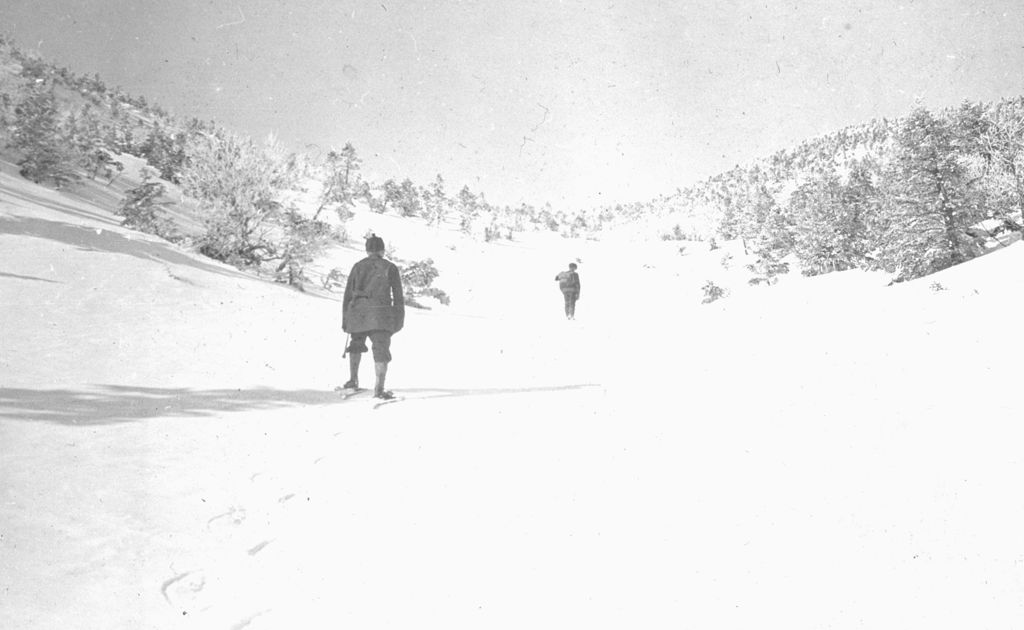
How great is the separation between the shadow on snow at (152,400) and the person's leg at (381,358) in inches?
16.5

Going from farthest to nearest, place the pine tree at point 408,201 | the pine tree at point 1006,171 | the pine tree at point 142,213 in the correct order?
the pine tree at point 408,201
the pine tree at point 1006,171
the pine tree at point 142,213

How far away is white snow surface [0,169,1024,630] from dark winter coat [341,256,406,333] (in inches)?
44.0

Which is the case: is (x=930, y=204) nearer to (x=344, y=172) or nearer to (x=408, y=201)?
(x=408, y=201)

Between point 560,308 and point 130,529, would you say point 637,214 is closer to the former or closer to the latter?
point 560,308

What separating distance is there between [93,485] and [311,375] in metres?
5.45

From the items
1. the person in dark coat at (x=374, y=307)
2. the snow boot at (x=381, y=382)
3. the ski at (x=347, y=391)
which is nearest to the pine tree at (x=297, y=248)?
the ski at (x=347, y=391)

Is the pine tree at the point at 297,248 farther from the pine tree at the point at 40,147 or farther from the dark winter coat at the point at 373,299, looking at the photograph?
the dark winter coat at the point at 373,299

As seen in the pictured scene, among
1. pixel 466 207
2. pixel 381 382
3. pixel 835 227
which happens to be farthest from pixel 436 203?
pixel 381 382

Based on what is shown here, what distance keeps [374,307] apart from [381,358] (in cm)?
74

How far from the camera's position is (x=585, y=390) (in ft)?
27.1

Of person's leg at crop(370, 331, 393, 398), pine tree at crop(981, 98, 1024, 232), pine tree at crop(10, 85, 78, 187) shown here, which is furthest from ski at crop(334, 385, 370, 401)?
pine tree at crop(981, 98, 1024, 232)

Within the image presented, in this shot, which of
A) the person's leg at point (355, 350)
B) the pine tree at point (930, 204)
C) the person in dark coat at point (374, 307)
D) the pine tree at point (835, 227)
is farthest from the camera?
the pine tree at point (835, 227)

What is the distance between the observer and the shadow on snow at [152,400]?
6.14m

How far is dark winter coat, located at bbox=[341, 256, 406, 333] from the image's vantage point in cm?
814
